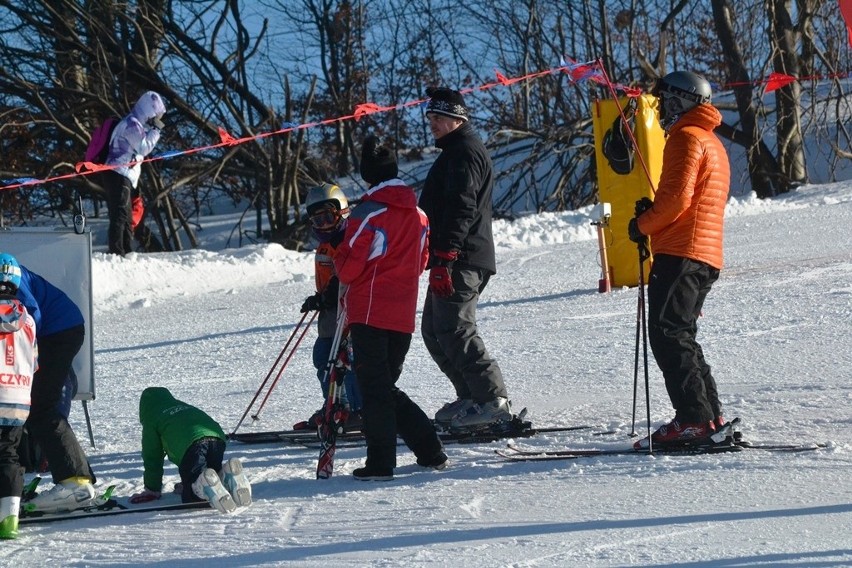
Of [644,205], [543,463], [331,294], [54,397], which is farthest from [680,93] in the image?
[54,397]

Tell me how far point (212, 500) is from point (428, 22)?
2565 centimetres

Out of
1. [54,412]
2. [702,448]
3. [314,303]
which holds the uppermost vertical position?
[314,303]

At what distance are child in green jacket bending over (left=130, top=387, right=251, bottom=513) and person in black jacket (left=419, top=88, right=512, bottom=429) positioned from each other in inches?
53.5

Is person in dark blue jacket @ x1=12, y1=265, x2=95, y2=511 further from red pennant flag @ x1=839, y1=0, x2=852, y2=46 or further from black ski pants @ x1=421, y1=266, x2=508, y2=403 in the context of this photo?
red pennant flag @ x1=839, y1=0, x2=852, y2=46

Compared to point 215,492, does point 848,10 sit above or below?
above

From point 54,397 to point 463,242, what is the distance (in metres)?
2.02

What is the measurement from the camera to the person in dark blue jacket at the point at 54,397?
15.9ft

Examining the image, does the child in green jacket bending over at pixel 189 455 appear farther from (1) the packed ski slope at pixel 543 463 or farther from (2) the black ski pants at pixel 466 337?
(2) the black ski pants at pixel 466 337

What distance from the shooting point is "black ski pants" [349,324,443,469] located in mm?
5094

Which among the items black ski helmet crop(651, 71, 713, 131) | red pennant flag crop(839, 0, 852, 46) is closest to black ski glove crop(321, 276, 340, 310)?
black ski helmet crop(651, 71, 713, 131)

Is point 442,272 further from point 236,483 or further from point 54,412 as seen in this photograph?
point 54,412

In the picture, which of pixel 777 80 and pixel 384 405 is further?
pixel 777 80

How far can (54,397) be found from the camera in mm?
4949

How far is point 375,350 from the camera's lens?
16.9ft
